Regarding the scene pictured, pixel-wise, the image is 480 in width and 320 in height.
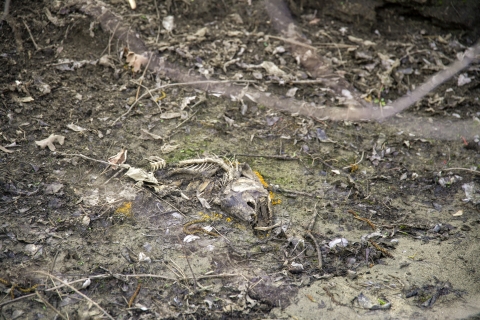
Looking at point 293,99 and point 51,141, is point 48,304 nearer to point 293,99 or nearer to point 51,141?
point 51,141

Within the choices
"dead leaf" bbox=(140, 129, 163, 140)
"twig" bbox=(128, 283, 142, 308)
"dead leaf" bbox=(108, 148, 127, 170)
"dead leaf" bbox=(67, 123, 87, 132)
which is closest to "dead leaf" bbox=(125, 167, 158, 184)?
"dead leaf" bbox=(108, 148, 127, 170)

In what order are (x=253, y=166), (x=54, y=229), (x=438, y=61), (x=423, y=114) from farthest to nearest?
(x=438, y=61) < (x=423, y=114) < (x=253, y=166) < (x=54, y=229)

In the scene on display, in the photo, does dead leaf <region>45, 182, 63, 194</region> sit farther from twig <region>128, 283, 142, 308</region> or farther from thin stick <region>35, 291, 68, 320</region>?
twig <region>128, 283, 142, 308</region>

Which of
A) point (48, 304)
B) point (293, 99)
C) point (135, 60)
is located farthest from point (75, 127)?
point (293, 99)

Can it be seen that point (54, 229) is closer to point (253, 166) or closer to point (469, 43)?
point (253, 166)

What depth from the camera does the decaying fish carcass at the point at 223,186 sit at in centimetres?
353

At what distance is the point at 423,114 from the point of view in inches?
187

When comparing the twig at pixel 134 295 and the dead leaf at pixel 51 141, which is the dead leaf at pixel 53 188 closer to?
the dead leaf at pixel 51 141

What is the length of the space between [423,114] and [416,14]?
1.44 meters

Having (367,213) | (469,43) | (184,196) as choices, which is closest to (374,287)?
(367,213)

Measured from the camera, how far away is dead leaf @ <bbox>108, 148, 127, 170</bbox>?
12.4 feet

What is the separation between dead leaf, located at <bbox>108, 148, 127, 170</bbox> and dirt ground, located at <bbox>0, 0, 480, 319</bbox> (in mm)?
20

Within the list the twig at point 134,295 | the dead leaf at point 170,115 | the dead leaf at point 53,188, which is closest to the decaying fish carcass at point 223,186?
the dead leaf at point 170,115

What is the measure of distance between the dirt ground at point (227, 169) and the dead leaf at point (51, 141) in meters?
0.02
